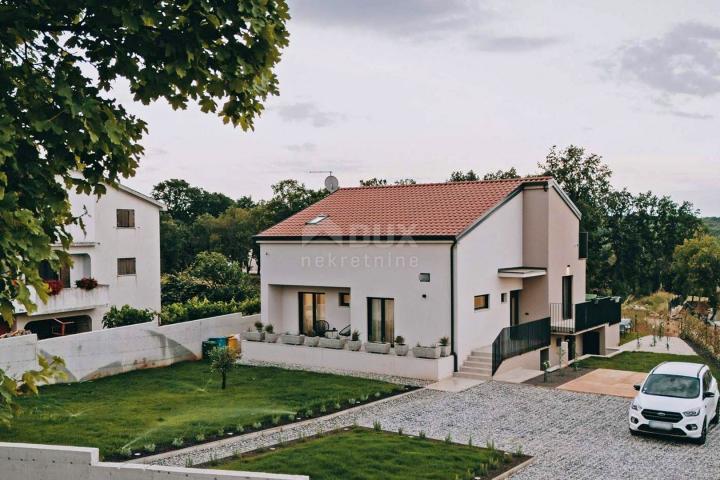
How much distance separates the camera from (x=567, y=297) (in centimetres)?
2677

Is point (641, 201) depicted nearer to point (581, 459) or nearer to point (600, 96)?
point (600, 96)

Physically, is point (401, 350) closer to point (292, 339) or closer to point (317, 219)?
point (292, 339)

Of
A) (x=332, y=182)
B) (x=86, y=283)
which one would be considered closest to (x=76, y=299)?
(x=86, y=283)

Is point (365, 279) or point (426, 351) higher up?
point (365, 279)

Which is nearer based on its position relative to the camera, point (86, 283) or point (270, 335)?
point (270, 335)

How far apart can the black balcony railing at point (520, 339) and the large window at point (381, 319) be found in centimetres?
374

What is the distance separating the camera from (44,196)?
6.70m

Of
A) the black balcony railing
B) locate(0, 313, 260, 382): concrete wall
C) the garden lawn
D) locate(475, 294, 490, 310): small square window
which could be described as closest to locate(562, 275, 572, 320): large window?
the garden lawn

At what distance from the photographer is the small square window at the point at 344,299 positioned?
24422 millimetres

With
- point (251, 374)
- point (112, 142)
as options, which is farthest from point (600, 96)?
point (112, 142)

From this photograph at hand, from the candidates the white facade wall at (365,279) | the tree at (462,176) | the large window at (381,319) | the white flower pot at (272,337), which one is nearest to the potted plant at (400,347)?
the white facade wall at (365,279)

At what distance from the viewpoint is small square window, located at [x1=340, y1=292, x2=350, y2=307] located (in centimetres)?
2442

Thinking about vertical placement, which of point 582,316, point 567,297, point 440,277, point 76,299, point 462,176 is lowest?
point 582,316

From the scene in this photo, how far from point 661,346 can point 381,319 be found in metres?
14.0
